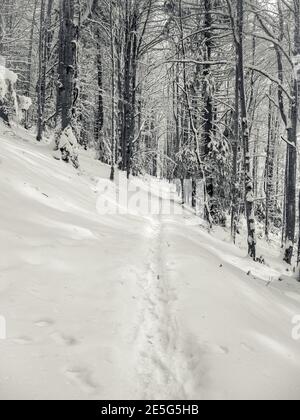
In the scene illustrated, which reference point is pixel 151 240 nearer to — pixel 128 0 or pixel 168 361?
pixel 168 361

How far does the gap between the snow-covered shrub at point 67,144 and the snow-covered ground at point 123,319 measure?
6.69 meters

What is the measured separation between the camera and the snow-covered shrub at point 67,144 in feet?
45.8

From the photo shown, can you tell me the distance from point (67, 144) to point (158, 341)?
11453 mm

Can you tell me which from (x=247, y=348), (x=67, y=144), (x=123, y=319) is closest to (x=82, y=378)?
(x=123, y=319)

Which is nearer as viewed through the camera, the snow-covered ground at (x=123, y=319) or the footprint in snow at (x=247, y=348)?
the snow-covered ground at (x=123, y=319)

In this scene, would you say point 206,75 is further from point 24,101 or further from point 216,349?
point 216,349

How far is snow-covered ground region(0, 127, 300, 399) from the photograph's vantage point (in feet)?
9.53

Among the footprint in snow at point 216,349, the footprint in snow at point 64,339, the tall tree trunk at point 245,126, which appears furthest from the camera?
the tall tree trunk at point 245,126

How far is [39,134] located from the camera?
17.2 meters

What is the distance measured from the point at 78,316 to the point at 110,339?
50 centimetres

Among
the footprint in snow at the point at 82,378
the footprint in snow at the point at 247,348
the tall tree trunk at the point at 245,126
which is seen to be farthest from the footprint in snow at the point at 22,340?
the tall tree trunk at the point at 245,126

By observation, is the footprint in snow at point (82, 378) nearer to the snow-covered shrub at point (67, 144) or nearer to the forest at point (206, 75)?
the forest at point (206, 75)

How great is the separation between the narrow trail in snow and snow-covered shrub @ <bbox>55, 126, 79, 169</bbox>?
918cm
